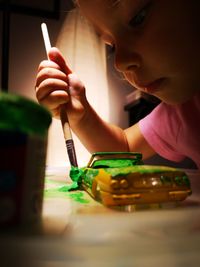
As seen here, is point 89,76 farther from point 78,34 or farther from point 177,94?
point 177,94

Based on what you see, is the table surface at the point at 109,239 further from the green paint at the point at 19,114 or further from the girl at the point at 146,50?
the girl at the point at 146,50

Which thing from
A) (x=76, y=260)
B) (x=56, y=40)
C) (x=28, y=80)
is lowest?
(x=76, y=260)

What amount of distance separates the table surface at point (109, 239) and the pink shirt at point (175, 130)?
44 centimetres

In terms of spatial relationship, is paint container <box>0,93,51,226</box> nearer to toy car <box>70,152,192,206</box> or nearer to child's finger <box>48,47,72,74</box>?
toy car <box>70,152,192,206</box>

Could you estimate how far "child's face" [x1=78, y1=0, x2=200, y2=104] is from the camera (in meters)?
0.43

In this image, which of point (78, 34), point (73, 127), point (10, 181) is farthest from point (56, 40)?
point (10, 181)

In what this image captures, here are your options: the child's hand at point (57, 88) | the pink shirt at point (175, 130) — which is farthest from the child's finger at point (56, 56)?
the pink shirt at point (175, 130)

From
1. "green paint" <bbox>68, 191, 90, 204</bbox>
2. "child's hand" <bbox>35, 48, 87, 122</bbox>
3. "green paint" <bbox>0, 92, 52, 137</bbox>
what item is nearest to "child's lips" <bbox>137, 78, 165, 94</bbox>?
"child's hand" <bbox>35, 48, 87, 122</bbox>

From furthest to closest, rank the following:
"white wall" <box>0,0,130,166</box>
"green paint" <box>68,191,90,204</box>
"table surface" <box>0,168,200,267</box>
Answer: "white wall" <box>0,0,130,166</box>, "green paint" <box>68,191,90,204</box>, "table surface" <box>0,168,200,267</box>

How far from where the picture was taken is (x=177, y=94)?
51cm

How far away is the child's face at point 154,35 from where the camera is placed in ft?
1.42

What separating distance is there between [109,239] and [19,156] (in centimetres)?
6

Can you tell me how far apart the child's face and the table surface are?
0.95ft

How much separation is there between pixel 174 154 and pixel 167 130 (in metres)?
0.07
